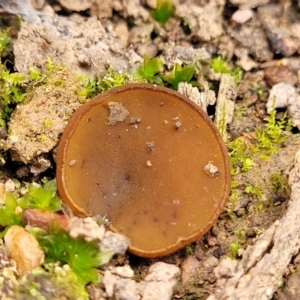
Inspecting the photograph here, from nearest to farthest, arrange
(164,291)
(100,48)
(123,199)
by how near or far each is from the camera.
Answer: (164,291)
(123,199)
(100,48)

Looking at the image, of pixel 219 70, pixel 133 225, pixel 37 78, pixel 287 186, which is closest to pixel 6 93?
pixel 37 78

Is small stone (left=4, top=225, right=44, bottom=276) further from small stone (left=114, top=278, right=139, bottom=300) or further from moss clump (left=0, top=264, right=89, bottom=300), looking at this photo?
small stone (left=114, top=278, right=139, bottom=300)

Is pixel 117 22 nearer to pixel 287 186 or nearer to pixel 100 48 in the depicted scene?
pixel 100 48

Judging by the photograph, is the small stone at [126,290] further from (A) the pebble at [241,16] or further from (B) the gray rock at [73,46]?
(A) the pebble at [241,16]

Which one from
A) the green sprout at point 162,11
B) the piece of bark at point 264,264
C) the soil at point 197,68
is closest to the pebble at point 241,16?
the soil at point 197,68

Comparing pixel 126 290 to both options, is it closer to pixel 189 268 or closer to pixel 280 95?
pixel 189 268

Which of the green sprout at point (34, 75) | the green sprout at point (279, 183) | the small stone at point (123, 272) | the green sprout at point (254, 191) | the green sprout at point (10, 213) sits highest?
the green sprout at point (34, 75)
